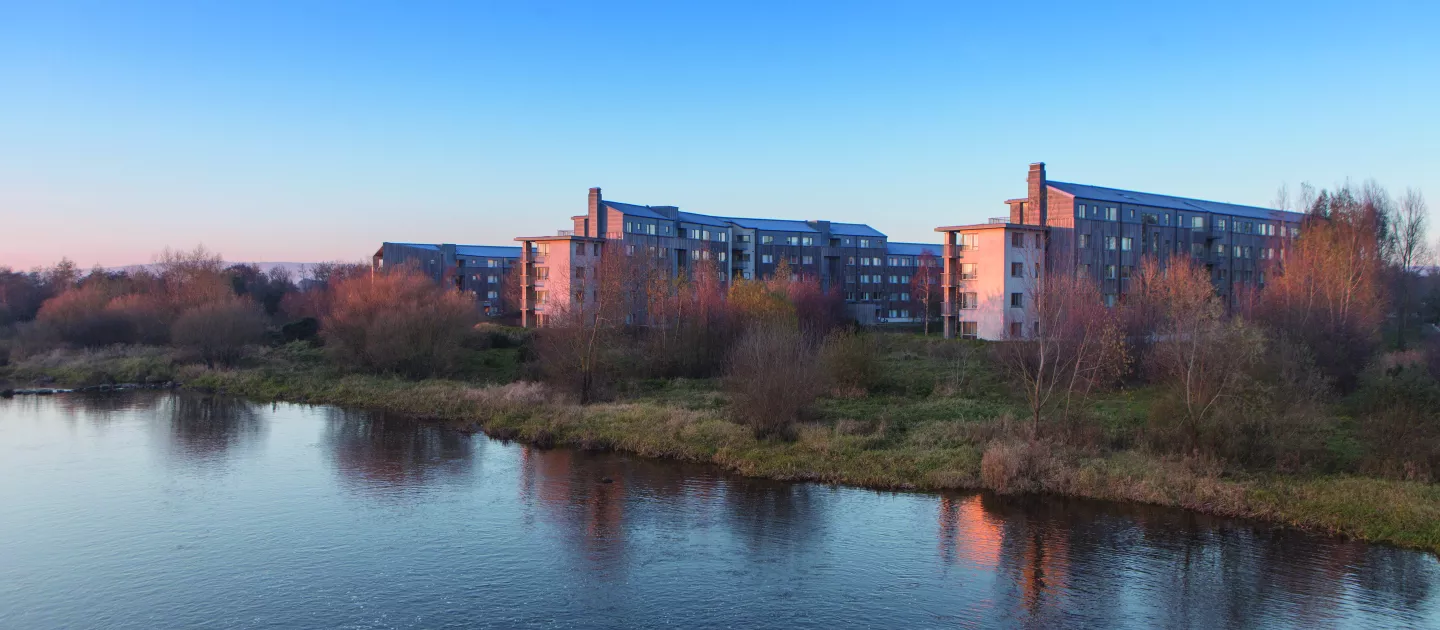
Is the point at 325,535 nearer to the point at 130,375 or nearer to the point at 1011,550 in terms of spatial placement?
the point at 1011,550

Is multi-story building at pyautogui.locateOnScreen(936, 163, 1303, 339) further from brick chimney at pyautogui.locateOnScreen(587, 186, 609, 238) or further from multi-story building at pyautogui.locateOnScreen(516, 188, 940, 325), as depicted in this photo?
brick chimney at pyautogui.locateOnScreen(587, 186, 609, 238)

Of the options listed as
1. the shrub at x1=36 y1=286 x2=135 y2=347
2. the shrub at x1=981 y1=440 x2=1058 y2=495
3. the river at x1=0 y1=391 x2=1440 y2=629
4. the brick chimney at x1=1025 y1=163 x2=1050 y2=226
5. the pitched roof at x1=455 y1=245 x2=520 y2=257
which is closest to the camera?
the river at x1=0 y1=391 x2=1440 y2=629

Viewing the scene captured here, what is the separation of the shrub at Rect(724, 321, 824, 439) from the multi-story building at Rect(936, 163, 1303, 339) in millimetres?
27696

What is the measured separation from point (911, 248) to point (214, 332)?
76.9 m

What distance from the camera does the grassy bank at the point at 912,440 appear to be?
23.5m

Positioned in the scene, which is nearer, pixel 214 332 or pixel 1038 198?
pixel 214 332

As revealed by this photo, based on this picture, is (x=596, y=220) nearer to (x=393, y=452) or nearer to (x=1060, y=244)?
(x=1060, y=244)

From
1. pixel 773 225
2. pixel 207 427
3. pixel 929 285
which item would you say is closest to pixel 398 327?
pixel 207 427

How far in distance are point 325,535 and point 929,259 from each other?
83724 millimetres

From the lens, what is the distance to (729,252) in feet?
281

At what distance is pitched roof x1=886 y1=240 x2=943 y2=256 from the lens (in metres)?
108

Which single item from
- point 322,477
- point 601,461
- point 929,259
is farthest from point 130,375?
point 929,259

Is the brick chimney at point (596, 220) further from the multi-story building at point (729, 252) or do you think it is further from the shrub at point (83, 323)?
the shrub at point (83, 323)

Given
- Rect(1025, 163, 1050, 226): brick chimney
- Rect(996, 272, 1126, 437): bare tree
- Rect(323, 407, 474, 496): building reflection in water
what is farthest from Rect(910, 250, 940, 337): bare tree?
Rect(323, 407, 474, 496): building reflection in water
